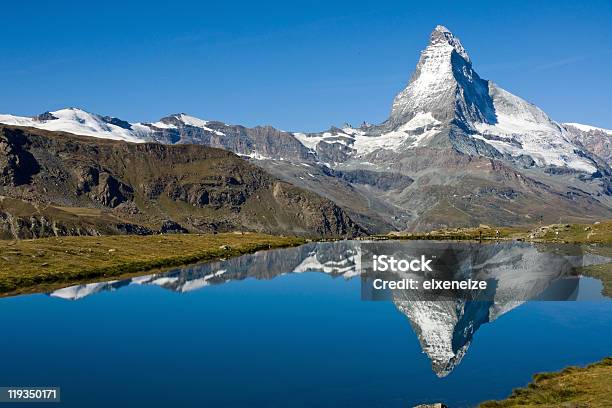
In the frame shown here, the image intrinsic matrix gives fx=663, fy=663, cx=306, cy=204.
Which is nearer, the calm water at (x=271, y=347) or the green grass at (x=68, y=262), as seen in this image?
the calm water at (x=271, y=347)

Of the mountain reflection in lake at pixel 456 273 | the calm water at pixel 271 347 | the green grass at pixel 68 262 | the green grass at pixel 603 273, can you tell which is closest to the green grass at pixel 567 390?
the calm water at pixel 271 347

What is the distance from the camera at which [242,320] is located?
97.9 meters

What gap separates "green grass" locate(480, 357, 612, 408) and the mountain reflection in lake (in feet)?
29.7

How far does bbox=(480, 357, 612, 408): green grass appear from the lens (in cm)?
5209

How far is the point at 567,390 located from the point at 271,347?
33.5 metres

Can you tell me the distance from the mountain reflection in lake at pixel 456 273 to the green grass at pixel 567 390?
9047 millimetres

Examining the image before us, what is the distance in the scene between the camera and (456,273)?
150m

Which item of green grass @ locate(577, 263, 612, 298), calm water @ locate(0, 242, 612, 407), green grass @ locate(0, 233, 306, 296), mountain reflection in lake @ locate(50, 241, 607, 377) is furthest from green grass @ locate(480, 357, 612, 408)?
green grass @ locate(0, 233, 306, 296)

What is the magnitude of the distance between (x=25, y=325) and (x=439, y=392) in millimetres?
58205

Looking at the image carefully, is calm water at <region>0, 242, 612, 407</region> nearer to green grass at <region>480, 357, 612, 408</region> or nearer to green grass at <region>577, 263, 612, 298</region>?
green grass at <region>480, 357, 612, 408</region>

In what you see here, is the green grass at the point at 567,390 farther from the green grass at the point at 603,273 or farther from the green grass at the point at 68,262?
the green grass at the point at 68,262

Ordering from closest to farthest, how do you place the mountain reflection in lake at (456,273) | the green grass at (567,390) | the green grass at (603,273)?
the green grass at (567,390), the mountain reflection in lake at (456,273), the green grass at (603,273)

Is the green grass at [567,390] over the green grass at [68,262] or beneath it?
beneath

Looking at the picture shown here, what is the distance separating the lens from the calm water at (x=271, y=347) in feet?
Answer: 193
